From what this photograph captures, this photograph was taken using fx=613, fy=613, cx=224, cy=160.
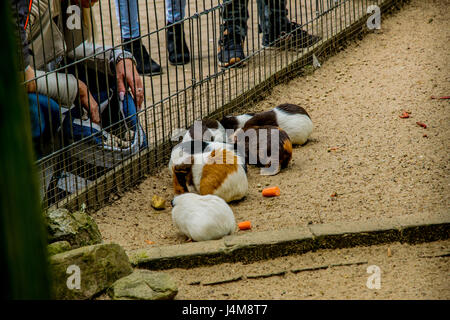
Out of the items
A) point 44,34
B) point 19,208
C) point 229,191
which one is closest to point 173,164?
point 229,191

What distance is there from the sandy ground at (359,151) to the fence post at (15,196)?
2.88m

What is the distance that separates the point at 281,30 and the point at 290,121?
1720 millimetres

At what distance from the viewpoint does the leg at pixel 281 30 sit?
19.7 feet

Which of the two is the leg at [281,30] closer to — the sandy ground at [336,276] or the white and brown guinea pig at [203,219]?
the white and brown guinea pig at [203,219]

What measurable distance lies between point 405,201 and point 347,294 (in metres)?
1.17

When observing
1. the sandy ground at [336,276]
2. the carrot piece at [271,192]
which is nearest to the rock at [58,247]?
the sandy ground at [336,276]

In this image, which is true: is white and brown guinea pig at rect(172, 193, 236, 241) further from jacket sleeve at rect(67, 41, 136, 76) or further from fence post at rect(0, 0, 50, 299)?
fence post at rect(0, 0, 50, 299)

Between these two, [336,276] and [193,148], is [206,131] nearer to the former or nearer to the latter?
[193,148]

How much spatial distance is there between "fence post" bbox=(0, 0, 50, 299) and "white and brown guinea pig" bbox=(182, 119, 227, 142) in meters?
3.91

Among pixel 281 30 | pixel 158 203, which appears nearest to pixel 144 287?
pixel 158 203

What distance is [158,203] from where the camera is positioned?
4.18m

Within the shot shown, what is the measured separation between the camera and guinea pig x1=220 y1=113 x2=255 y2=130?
5035mm

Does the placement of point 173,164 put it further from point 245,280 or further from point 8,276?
point 8,276

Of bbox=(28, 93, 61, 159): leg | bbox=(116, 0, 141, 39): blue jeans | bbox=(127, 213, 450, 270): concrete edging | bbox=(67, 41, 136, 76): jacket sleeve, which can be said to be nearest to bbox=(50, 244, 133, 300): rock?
bbox=(127, 213, 450, 270): concrete edging
